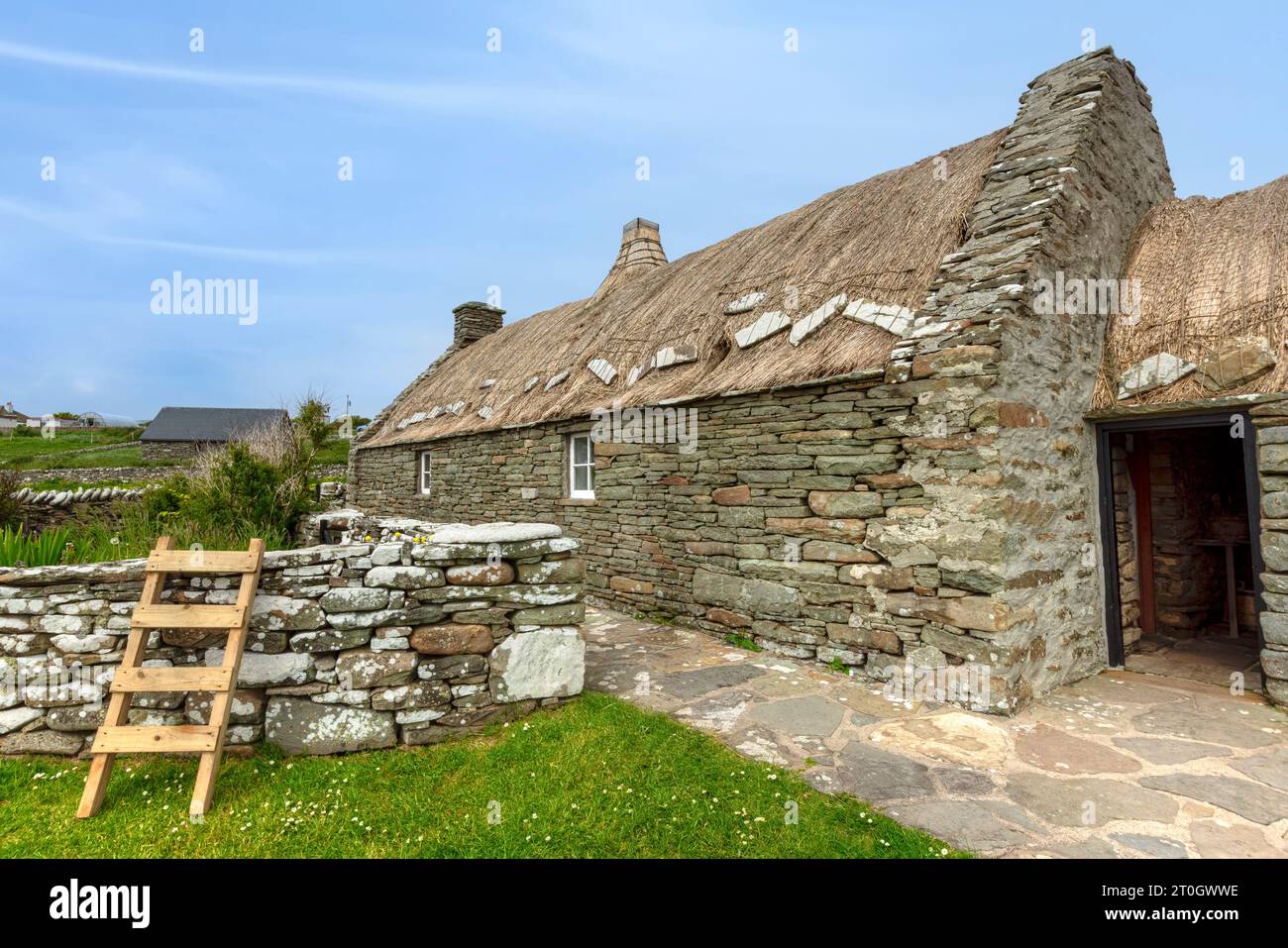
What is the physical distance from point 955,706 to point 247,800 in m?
4.96

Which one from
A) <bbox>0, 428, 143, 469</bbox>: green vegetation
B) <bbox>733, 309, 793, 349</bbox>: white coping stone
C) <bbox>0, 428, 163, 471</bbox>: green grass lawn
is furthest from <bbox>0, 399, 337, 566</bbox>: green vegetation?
<bbox>0, 428, 143, 469</bbox>: green vegetation

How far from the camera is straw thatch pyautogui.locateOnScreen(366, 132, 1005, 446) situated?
251 inches

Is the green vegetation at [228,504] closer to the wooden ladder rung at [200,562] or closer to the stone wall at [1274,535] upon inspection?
the wooden ladder rung at [200,562]

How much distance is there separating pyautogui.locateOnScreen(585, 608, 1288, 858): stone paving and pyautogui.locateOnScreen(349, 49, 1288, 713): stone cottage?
430mm

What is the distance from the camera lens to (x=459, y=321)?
60.1 ft

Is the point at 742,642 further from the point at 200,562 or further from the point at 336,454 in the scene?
the point at 336,454

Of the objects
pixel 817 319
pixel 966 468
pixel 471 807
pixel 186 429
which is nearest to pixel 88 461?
pixel 186 429

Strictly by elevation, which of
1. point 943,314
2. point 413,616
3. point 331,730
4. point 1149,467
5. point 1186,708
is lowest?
point 1186,708

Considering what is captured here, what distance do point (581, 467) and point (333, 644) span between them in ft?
18.1

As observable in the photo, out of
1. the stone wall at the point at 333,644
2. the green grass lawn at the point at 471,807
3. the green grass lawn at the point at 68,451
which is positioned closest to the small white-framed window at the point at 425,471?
the stone wall at the point at 333,644

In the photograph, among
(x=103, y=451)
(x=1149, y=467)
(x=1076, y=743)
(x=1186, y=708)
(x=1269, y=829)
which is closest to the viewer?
(x=1269, y=829)

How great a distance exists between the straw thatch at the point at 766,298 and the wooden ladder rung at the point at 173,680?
16.6 ft

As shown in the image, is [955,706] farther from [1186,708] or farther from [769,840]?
[769,840]
